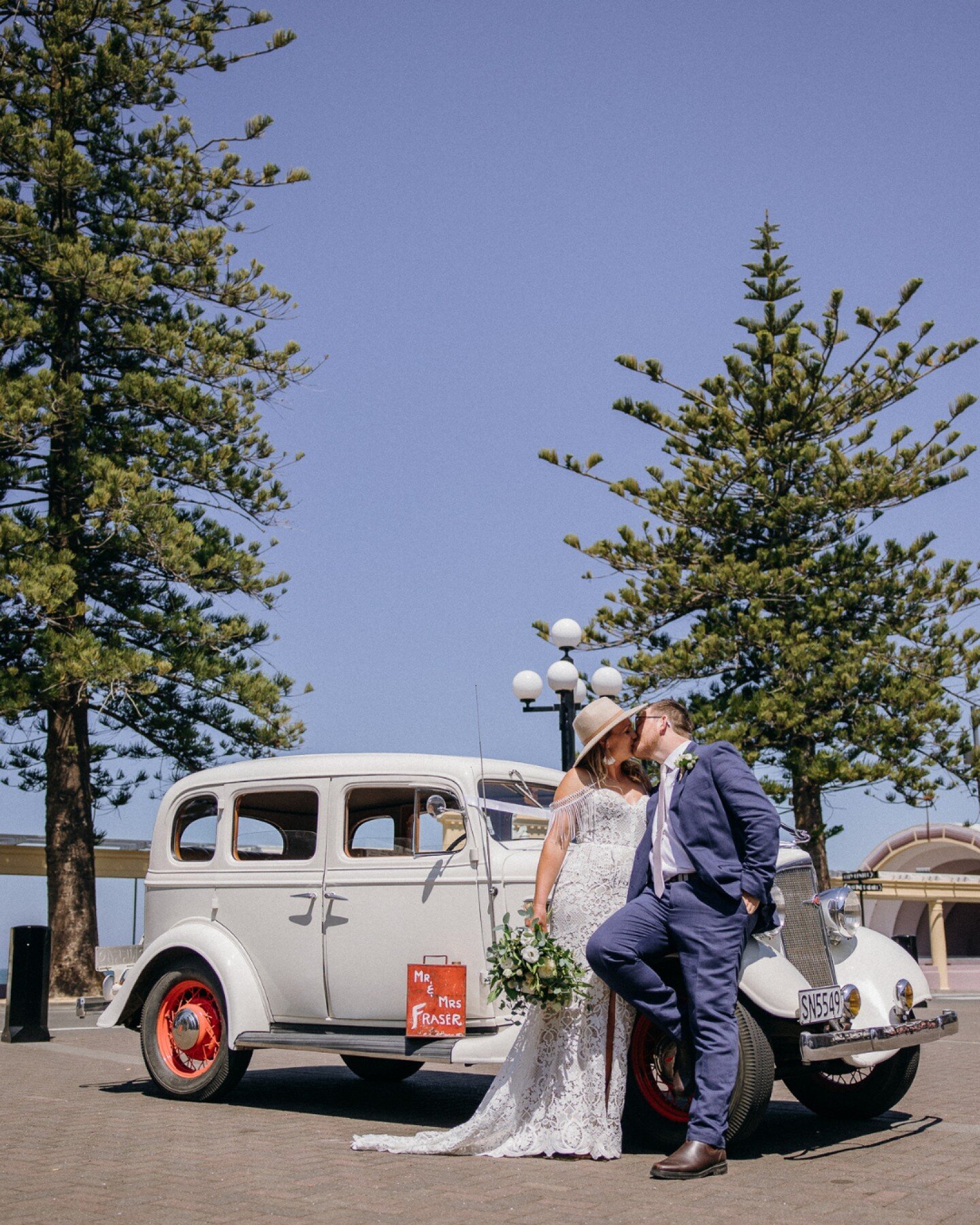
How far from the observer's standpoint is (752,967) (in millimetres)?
6176

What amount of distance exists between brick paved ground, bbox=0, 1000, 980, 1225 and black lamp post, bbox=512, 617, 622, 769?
27.1ft

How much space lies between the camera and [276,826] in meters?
8.24

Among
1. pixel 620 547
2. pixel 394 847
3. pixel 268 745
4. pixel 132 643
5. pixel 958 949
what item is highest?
pixel 620 547

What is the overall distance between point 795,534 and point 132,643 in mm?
13964

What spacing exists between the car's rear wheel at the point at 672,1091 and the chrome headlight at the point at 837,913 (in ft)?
2.79

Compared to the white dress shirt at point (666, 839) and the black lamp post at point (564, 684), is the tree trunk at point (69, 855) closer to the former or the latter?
the black lamp post at point (564, 684)

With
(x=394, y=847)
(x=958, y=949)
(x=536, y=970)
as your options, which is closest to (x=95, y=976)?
(x=394, y=847)

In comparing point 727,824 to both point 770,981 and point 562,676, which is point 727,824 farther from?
point 562,676

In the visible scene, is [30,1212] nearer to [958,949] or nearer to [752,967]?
[752,967]

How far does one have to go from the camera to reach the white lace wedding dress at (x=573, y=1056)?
6074 millimetres

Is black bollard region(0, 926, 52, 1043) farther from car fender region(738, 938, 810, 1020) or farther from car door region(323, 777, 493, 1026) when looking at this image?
car fender region(738, 938, 810, 1020)

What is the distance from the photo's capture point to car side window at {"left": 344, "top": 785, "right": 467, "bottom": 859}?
24.6 ft

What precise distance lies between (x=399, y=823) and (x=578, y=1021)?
1.84 metres

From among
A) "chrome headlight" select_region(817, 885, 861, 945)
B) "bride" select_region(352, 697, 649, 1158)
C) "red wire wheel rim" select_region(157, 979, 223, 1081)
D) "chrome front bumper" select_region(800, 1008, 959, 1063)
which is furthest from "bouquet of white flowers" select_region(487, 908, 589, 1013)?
"red wire wheel rim" select_region(157, 979, 223, 1081)
